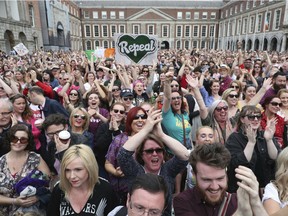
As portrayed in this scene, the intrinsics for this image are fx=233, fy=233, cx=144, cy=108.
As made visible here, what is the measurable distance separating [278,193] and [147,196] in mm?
1152

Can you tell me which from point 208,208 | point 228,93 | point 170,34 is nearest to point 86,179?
point 208,208

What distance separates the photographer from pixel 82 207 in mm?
2055

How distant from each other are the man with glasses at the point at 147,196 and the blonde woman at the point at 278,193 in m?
0.89

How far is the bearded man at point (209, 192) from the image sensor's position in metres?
1.60

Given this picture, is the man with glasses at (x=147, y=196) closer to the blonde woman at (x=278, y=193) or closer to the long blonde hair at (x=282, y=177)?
the blonde woman at (x=278, y=193)

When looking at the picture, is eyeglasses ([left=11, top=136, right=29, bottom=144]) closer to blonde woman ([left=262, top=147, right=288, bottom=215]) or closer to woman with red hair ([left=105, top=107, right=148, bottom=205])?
woman with red hair ([left=105, top=107, right=148, bottom=205])

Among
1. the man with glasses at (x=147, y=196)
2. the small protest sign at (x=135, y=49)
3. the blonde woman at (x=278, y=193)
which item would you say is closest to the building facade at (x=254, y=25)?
the small protest sign at (x=135, y=49)

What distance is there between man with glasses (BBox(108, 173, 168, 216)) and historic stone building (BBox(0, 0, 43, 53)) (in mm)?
26638

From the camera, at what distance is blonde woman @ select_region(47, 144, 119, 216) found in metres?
2.06

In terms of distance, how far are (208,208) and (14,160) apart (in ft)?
6.66

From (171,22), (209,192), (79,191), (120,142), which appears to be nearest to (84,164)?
(79,191)

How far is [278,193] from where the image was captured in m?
1.90

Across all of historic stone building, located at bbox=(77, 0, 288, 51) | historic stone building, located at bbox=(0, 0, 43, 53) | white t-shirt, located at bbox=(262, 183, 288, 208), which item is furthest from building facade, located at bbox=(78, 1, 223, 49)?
white t-shirt, located at bbox=(262, 183, 288, 208)

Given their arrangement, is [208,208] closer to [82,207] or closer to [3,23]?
[82,207]
